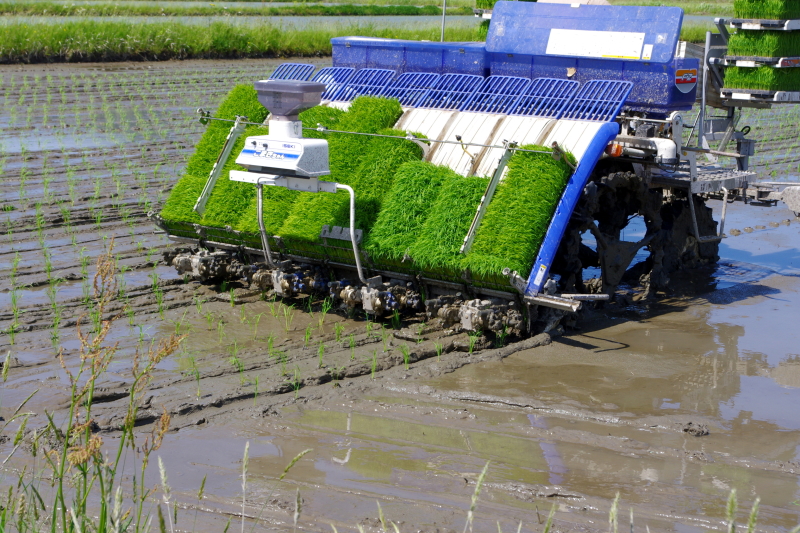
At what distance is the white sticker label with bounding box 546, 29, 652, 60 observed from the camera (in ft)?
27.2

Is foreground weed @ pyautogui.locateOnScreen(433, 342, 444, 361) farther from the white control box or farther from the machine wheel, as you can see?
the white control box

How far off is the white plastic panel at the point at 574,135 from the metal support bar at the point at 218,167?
2.85m

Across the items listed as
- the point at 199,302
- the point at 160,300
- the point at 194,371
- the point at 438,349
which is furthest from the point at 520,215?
the point at 160,300

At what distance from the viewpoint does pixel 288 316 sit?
25.6 ft

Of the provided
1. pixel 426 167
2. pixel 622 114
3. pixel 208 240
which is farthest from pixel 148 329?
pixel 622 114

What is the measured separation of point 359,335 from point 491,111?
8.04ft

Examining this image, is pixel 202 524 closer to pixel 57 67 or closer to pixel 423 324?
pixel 423 324

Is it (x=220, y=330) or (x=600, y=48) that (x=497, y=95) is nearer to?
(x=600, y=48)

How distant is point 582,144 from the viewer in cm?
743

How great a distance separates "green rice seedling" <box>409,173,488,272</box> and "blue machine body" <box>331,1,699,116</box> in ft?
6.19

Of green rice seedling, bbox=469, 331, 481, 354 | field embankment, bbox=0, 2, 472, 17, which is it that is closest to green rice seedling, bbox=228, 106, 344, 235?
green rice seedling, bbox=469, 331, 481, 354

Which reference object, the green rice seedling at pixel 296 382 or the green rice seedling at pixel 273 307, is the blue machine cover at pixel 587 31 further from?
the green rice seedling at pixel 296 382

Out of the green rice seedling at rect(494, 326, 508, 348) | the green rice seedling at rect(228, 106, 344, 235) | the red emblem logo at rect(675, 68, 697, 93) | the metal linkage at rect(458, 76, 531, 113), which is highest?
the red emblem logo at rect(675, 68, 697, 93)

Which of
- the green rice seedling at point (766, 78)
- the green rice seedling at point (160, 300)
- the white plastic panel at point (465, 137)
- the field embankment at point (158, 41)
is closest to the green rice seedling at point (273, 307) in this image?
the green rice seedling at point (160, 300)
